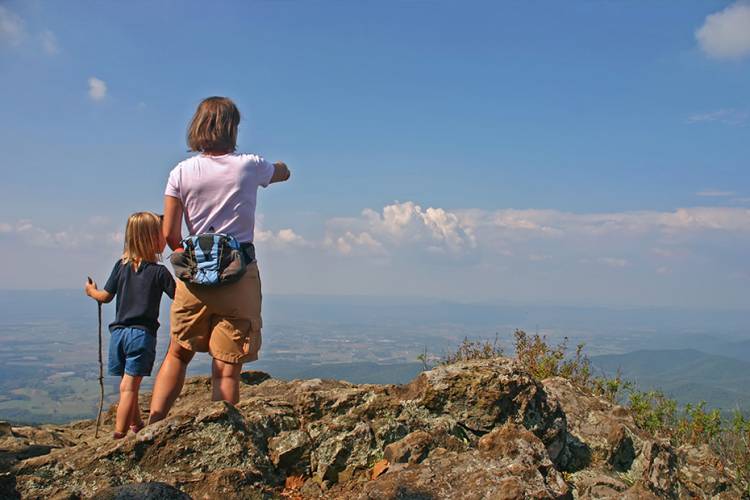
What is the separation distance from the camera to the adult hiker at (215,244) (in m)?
4.96

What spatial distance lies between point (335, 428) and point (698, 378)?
198 m

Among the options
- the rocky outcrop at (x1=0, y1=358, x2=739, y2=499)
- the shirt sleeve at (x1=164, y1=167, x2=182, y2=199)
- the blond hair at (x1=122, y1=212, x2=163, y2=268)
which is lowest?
the rocky outcrop at (x1=0, y1=358, x2=739, y2=499)

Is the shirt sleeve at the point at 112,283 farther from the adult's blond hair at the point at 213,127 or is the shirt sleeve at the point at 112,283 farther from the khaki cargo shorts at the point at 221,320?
the adult's blond hair at the point at 213,127

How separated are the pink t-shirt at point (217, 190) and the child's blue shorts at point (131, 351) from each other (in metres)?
1.58

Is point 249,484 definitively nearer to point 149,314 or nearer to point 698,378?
point 149,314

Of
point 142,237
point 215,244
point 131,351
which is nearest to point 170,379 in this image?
point 131,351

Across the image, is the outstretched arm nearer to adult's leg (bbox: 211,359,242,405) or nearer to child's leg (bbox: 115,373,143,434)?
adult's leg (bbox: 211,359,242,405)

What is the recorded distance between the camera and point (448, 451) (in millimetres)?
4883

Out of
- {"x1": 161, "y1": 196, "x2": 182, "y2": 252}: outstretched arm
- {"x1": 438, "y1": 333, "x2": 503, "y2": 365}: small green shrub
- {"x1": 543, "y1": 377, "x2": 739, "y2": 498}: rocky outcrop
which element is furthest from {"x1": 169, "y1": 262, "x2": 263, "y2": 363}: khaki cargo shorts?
{"x1": 438, "y1": 333, "x2": 503, "y2": 365}: small green shrub

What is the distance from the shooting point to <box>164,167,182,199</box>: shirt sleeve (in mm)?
5031

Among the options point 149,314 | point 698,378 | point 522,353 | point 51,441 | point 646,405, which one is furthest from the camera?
point 698,378

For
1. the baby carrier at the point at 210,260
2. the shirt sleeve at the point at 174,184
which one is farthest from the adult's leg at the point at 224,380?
the shirt sleeve at the point at 174,184

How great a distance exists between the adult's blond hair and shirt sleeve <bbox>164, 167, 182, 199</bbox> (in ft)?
1.04

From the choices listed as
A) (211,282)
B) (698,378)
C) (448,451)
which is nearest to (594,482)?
(448,451)
